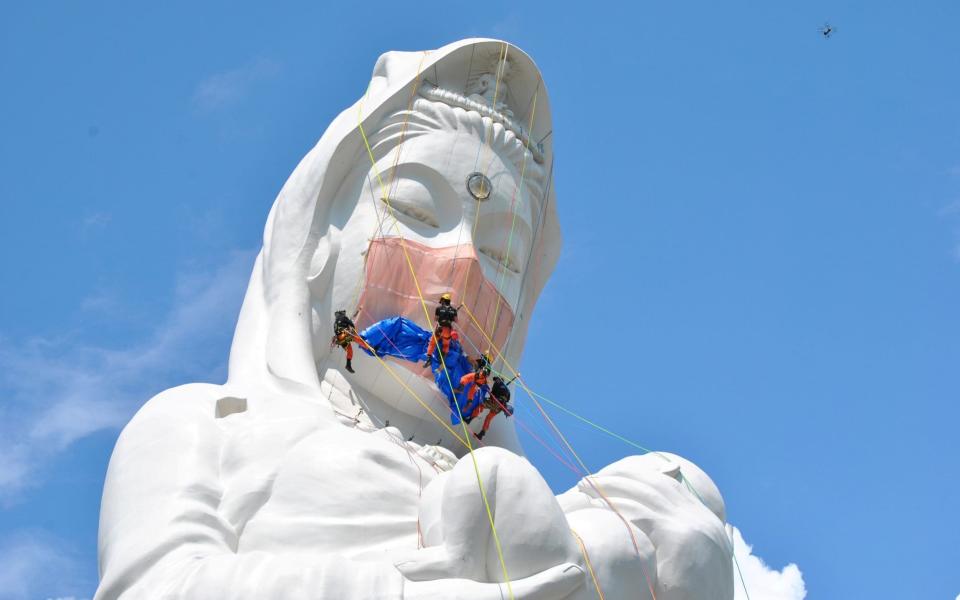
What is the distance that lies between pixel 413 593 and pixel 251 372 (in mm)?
2488

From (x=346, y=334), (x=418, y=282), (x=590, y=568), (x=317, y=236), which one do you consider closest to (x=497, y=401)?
(x=418, y=282)

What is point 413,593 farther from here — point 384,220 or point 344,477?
point 384,220

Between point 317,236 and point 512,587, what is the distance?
3.18 meters

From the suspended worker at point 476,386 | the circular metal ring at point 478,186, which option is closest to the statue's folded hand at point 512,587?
the suspended worker at point 476,386

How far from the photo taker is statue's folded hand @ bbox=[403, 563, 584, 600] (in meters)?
6.71

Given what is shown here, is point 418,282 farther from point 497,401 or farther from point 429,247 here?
point 497,401

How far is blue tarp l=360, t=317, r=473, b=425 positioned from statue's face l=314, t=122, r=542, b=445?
0.24 feet

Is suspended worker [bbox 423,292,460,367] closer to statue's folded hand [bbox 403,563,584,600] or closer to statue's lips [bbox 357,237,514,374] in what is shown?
statue's lips [bbox 357,237,514,374]

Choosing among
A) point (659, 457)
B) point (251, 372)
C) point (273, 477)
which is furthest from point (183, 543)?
point (659, 457)

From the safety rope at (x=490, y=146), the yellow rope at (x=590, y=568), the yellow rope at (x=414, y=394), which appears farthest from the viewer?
the safety rope at (x=490, y=146)

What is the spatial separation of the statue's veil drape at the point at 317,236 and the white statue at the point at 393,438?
0.01 meters

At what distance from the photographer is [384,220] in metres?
9.36

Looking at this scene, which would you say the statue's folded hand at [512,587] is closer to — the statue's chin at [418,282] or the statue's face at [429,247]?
the statue's face at [429,247]

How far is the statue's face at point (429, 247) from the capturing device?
9.14m
